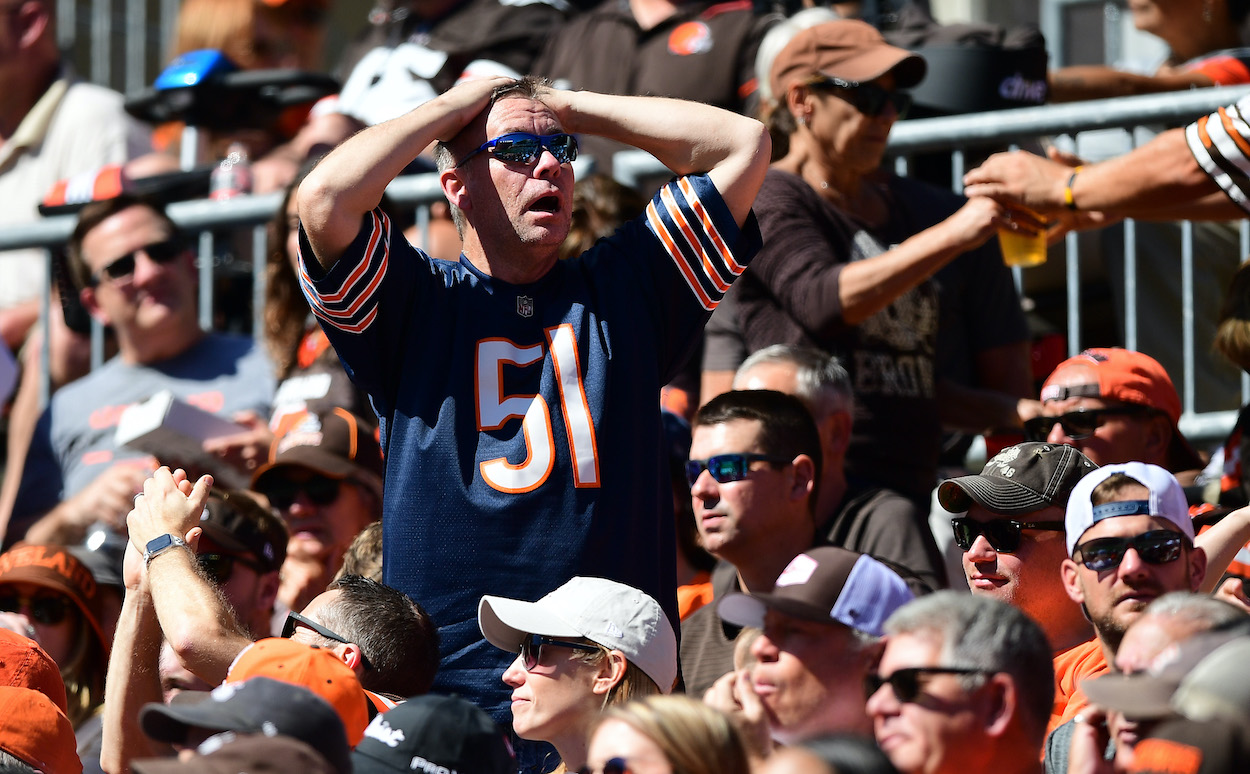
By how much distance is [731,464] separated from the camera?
5141 millimetres

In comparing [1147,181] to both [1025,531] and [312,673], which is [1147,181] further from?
[312,673]

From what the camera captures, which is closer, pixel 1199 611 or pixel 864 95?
pixel 1199 611

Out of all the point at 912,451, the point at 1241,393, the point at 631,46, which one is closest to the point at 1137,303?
the point at 1241,393

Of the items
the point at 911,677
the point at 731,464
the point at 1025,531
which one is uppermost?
the point at 911,677

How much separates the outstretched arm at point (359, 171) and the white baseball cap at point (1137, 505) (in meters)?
1.65

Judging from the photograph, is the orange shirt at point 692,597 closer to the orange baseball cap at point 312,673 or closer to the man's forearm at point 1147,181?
the man's forearm at point 1147,181

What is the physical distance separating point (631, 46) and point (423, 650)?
3.70 meters

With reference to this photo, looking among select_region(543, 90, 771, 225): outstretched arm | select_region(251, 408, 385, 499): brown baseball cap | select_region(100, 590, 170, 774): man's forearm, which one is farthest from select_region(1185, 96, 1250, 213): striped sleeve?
select_region(100, 590, 170, 774): man's forearm

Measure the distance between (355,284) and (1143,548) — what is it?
5.95 feet

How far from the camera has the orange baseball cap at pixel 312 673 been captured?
11.9ft

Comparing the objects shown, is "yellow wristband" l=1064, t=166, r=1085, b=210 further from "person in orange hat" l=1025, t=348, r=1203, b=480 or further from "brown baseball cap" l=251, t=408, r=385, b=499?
"brown baseball cap" l=251, t=408, r=385, b=499

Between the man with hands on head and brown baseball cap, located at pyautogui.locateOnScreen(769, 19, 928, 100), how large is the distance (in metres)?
1.49

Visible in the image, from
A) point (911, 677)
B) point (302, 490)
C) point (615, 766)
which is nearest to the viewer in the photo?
point (615, 766)

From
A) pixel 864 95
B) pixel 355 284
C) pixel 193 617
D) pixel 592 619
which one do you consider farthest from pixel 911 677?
pixel 864 95
